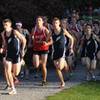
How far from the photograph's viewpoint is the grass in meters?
13.5

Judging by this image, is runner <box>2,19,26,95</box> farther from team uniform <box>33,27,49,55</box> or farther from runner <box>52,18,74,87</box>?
runner <box>52,18,74,87</box>

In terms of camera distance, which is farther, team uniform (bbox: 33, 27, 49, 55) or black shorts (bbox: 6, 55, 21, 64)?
team uniform (bbox: 33, 27, 49, 55)

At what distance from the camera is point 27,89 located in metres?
15.0

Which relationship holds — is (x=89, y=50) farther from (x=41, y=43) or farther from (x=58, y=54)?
(x=41, y=43)

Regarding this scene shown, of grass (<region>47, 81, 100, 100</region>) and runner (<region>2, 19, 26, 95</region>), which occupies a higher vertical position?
runner (<region>2, 19, 26, 95</region>)

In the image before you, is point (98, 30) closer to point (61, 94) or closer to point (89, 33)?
Answer: point (89, 33)

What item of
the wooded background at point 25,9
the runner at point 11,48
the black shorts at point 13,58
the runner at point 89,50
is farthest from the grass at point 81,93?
the wooded background at point 25,9

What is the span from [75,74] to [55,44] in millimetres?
3461

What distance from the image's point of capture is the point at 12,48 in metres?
14.2

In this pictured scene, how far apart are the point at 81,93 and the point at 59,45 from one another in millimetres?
1705

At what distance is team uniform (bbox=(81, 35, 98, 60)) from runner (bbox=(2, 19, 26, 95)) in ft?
9.41

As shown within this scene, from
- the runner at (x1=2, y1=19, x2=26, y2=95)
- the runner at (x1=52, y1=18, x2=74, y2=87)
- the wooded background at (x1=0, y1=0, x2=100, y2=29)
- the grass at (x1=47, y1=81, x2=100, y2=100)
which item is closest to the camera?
the grass at (x1=47, y1=81, x2=100, y2=100)

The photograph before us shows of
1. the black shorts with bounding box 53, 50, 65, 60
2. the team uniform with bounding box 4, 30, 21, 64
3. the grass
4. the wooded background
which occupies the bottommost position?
the grass

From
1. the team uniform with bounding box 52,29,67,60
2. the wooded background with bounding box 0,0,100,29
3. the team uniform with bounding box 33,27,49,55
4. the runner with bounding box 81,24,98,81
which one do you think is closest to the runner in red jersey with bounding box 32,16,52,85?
the team uniform with bounding box 33,27,49,55
